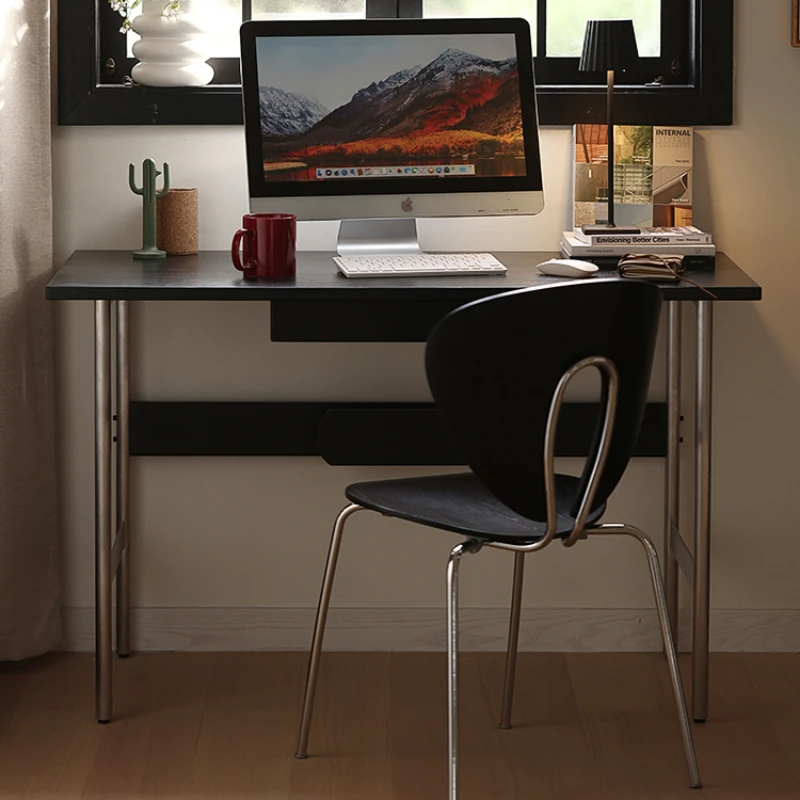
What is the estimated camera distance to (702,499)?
7.73ft

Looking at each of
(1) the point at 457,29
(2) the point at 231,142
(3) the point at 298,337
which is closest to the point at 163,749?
(3) the point at 298,337

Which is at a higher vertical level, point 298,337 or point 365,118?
point 365,118

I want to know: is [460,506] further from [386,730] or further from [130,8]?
[130,8]

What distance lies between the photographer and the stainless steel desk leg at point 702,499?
2314mm

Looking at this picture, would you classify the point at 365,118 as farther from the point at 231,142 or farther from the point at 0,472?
the point at 0,472

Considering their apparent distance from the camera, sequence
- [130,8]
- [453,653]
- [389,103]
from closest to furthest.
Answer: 1. [453,653]
2. [389,103]
3. [130,8]

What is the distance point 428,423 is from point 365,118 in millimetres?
611

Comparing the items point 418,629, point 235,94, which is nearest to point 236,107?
point 235,94

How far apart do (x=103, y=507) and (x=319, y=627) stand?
0.49 m

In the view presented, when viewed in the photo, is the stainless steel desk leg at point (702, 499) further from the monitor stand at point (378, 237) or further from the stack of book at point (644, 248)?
the monitor stand at point (378, 237)

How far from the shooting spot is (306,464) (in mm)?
2689

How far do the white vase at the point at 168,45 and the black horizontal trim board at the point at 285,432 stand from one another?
656 mm

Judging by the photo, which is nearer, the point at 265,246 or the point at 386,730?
the point at 265,246

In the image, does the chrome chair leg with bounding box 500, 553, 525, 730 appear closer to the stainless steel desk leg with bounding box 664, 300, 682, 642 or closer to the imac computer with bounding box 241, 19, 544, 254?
the stainless steel desk leg with bounding box 664, 300, 682, 642
